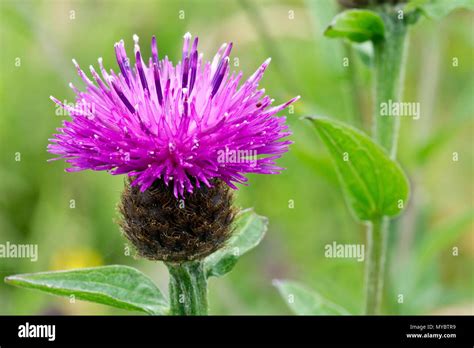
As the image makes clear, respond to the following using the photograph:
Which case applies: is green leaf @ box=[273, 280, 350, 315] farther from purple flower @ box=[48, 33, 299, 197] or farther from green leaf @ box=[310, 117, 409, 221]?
purple flower @ box=[48, 33, 299, 197]

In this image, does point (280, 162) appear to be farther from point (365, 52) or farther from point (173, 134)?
point (173, 134)

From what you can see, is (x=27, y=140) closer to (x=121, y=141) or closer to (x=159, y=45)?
(x=159, y=45)

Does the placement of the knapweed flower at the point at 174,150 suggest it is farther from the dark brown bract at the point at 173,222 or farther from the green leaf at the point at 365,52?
the green leaf at the point at 365,52

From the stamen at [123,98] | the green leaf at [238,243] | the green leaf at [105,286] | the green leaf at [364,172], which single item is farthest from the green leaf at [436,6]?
the green leaf at [105,286]

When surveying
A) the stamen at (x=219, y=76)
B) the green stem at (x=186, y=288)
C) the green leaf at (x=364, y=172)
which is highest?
the stamen at (x=219, y=76)

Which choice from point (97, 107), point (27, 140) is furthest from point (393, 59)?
point (27, 140)

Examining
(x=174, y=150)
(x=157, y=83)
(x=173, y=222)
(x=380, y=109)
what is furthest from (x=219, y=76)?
(x=380, y=109)

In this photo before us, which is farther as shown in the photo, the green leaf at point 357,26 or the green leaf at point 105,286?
the green leaf at point 357,26

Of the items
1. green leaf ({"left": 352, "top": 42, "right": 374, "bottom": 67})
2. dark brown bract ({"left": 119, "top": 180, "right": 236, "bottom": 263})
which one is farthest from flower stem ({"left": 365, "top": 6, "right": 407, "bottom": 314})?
dark brown bract ({"left": 119, "top": 180, "right": 236, "bottom": 263})
